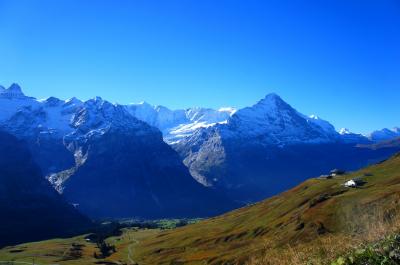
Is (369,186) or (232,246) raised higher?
(369,186)

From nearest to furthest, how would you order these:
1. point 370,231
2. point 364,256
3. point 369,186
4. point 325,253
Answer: point 364,256 → point 325,253 → point 370,231 → point 369,186

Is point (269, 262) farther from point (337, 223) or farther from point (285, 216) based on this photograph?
point (285, 216)

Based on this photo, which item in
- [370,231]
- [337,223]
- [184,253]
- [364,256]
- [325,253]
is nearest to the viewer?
[364,256]

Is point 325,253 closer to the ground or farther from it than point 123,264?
farther from it

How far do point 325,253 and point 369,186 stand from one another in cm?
16162

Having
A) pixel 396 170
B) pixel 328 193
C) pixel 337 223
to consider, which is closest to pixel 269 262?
pixel 337 223

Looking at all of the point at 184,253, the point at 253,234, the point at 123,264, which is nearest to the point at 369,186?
the point at 253,234

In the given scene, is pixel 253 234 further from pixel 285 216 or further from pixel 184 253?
pixel 184 253

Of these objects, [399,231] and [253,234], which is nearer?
[399,231]

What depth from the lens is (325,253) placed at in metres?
22.7

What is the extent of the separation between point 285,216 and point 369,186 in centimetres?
3108

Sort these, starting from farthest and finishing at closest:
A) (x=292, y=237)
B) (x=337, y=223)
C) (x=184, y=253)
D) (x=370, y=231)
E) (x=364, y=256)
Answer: (x=184, y=253)
(x=292, y=237)
(x=337, y=223)
(x=370, y=231)
(x=364, y=256)

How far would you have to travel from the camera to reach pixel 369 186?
17488cm

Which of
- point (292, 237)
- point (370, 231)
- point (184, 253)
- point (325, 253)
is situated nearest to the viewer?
point (325, 253)
